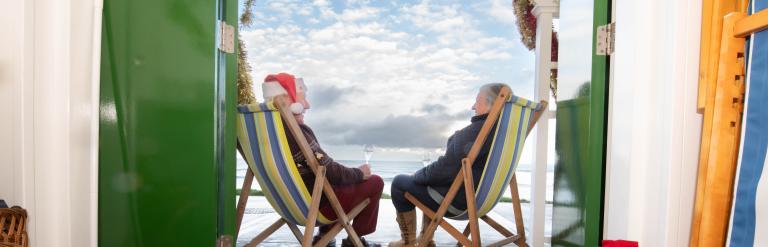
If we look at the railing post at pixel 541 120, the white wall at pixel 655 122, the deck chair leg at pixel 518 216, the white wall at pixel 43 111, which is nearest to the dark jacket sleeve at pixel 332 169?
the deck chair leg at pixel 518 216

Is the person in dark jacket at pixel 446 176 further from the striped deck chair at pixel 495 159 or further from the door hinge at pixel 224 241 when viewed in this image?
the door hinge at pixel 224 241

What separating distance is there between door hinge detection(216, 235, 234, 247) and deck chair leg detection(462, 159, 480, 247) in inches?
42.7

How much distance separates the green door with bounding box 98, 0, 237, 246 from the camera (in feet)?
4.82

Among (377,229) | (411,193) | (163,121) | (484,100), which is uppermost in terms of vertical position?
(484,100)

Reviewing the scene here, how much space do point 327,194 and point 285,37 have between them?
4.31m

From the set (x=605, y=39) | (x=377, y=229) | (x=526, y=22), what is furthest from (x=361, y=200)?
(x=526, y=22)

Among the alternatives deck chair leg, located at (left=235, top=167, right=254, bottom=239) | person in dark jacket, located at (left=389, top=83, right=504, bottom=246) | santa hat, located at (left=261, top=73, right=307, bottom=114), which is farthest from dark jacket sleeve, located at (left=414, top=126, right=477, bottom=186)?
deck chair leg, located at (left=235, top=167, right=254, bottom=239)

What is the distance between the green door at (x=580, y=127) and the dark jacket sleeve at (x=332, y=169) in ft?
3.35

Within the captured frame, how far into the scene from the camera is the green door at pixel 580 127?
5.74 feet

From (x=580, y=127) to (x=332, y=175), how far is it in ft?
4.01

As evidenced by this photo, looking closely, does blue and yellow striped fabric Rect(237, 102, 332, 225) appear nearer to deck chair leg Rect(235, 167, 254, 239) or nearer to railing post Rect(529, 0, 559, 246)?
deck chair leg Rect(235, 167, 254, 239)

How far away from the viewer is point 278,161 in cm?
222

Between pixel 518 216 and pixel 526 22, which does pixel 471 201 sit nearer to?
pixel 518 216

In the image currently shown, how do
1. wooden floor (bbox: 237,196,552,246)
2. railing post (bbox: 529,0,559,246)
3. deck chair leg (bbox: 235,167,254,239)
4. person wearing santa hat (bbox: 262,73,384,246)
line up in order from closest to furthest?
deck chair leg (bbox: 235,167,254,239) < person wearing santa hat (bbox: 262,73,384,246) < railing post (bbox: 529,0,559,246) < wooden floor (bbox: 237,196,552,246)
